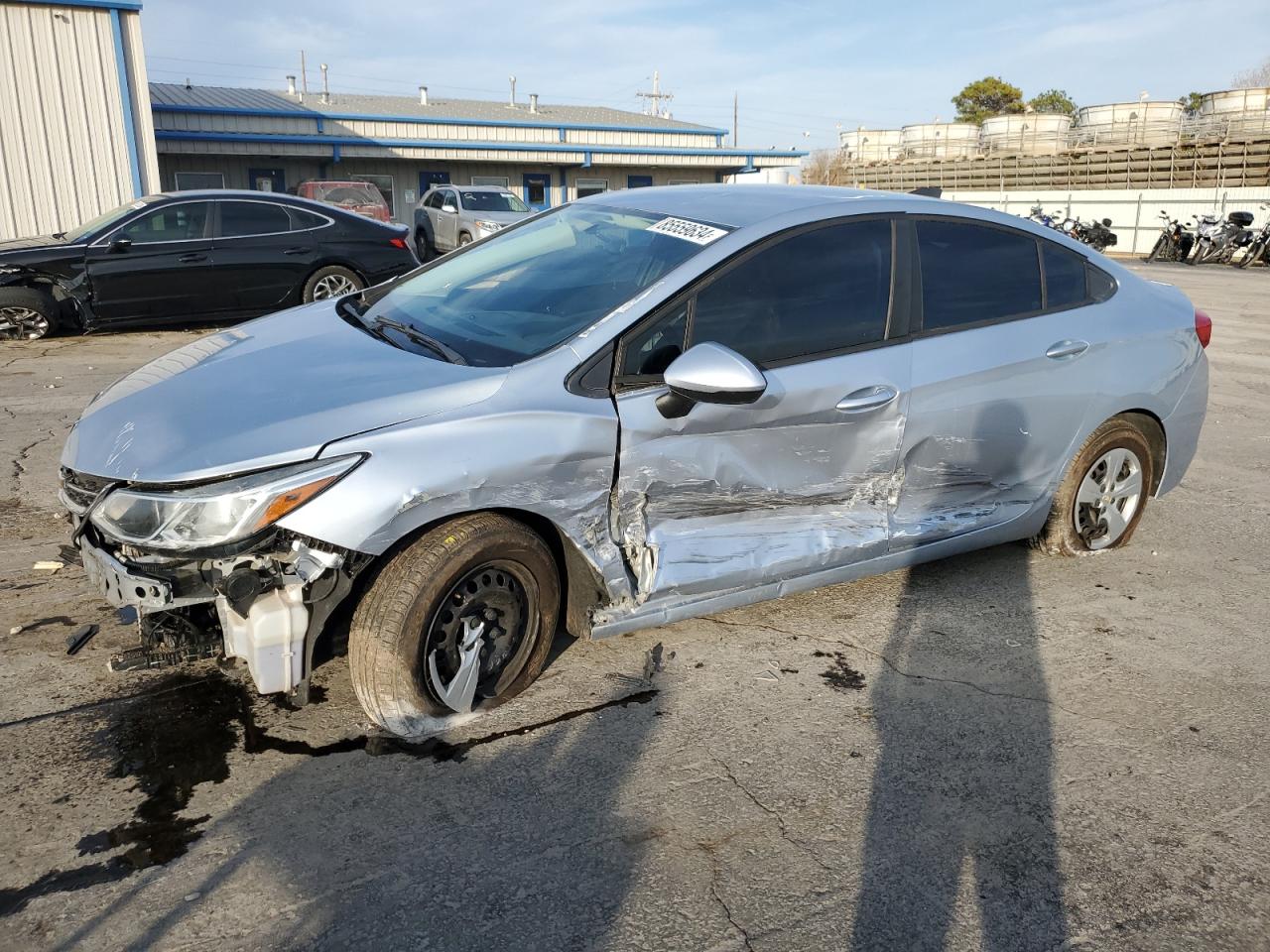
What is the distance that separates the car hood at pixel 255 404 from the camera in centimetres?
288

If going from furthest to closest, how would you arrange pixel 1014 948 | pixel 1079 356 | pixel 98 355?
pixel 98 355 < pixel 1079 356 < pixel 1014 948

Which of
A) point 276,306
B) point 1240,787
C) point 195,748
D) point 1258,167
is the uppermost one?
point 1258,167

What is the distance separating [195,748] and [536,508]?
129 cm

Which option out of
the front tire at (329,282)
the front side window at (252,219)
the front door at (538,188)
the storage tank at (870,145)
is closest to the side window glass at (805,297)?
the front tire at (329,282)

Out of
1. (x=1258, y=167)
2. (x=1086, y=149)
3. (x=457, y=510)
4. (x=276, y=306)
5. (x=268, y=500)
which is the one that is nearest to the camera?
(x=268, y=500)

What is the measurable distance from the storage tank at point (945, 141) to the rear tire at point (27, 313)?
4364 cm

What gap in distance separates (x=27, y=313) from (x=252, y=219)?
2390 mm

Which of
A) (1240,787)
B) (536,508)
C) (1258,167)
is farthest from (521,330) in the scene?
(1258,167)

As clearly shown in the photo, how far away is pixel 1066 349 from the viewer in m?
4.44

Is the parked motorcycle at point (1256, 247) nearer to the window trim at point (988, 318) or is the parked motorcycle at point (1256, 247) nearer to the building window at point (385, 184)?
the building window at point (385, 184)

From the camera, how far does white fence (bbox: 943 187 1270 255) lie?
2862cm

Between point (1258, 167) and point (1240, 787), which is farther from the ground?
point (1258, 167)

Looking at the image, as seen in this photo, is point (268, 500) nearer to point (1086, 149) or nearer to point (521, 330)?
point (521, 330)

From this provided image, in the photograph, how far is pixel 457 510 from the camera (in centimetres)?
304
